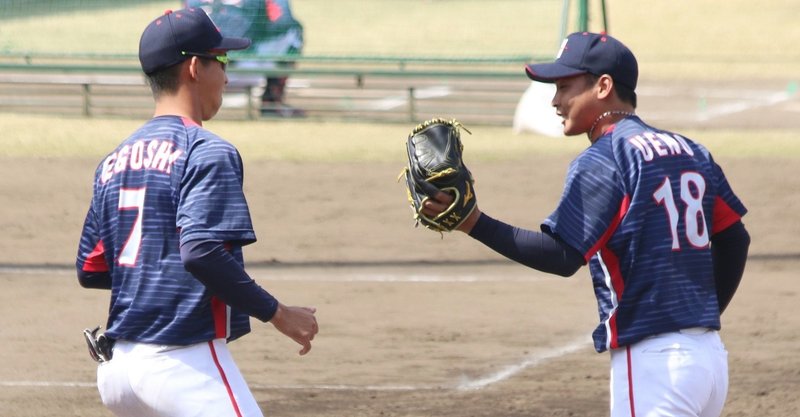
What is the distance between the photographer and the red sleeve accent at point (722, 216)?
3.88 metres

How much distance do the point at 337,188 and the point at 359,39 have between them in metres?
7.31

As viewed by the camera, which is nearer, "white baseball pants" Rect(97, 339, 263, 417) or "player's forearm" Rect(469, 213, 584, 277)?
"white baseball pants" Rect(97, 339, 263, 417)

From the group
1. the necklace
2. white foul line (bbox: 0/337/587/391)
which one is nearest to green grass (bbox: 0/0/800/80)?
white foul line (bbox: 0/337/587/391)

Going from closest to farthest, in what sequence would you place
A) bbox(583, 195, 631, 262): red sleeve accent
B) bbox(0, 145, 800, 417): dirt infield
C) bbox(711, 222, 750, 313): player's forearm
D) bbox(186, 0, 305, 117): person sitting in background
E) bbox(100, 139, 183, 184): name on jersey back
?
bbox(100, 139, 183, 184): name on jersey back
bbox(583, 195, 631, 262): red sleeve accent
bbox(711, 222, 750, 313): player's forearm
bbox(0, 145, 800, 417): dirt infield
bbox(186, 0, 305, 117): person sitting in background

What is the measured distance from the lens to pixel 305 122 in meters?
15.8

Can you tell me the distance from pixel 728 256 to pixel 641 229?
49 cm

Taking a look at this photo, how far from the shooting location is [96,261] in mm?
3873

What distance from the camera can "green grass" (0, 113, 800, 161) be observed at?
1346 centimetres

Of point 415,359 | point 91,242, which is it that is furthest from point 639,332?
point 415,359

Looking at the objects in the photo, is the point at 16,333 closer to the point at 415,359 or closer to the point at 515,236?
the point at 415,359

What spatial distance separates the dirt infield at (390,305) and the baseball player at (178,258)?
8.47 feet

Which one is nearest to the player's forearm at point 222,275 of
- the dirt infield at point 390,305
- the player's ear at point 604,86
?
the player's ear at point 604,86

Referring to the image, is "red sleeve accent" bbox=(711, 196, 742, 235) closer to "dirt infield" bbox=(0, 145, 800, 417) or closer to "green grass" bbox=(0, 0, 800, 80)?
"dirt infield" bbox=(0, 145, 800, 417)

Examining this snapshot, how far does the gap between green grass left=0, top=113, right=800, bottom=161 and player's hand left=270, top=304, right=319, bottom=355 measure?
9323 millimetres
